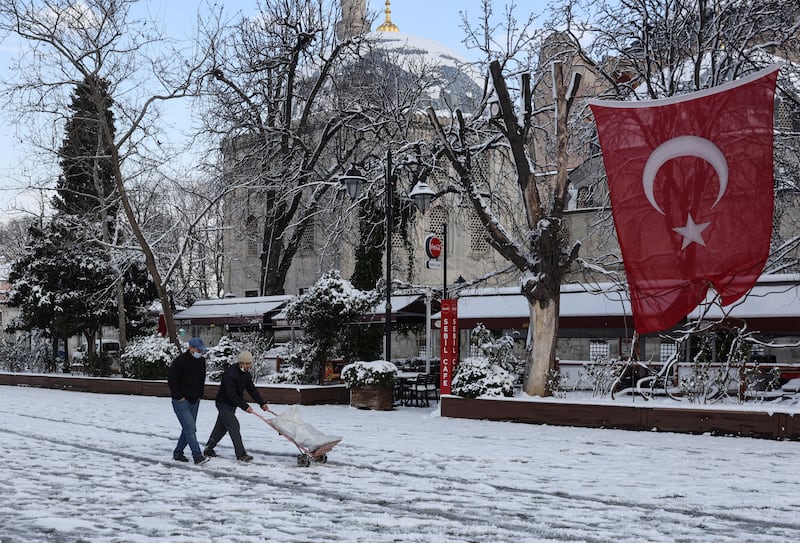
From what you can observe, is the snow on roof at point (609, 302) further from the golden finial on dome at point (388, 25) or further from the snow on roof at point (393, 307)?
the golden finial on dome at point (388, 25)

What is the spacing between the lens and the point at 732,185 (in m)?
14.7

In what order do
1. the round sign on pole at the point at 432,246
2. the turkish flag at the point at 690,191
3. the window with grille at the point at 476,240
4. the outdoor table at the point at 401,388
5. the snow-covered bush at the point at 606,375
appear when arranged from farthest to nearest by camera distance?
1. the window with grille at the point at 476,240
2. the outdoor table at the point at 401,388
3. the round sign on pole at the point at 432,246
4. the snow-covered bush at the point at 606,375
5. the turkish flag at the point at 690,191

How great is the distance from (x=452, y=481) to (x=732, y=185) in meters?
7.23

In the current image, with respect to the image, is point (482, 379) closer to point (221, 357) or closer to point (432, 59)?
point (221, 357)

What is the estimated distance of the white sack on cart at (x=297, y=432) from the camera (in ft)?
38.5

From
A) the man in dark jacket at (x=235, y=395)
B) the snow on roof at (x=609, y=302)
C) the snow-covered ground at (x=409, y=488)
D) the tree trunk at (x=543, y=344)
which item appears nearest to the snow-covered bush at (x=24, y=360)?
the snow on roof at (x=609, y=302)

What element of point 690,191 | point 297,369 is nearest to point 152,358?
point 297,369

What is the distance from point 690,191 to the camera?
49.7 feet

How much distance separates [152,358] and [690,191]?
1798 centimetres

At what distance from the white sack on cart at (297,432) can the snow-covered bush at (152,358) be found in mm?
16391

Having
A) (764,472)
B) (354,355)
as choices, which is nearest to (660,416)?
(764,472)

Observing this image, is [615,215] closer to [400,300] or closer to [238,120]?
[400,300]

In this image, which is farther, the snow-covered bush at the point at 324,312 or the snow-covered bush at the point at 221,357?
Result: the snow-covered bush at the point at 221,357

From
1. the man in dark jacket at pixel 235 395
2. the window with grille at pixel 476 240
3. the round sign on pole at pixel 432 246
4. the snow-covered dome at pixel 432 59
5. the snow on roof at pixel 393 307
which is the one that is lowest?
the man in dark jacket at pixel 235 395
